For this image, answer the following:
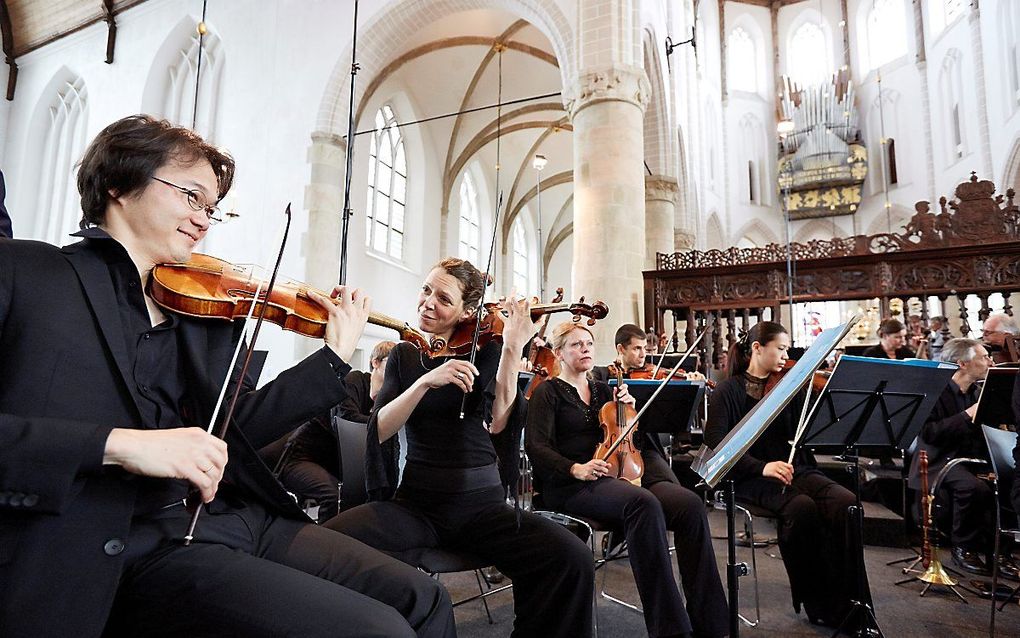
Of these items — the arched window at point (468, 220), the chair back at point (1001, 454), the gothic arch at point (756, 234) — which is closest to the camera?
the chair back at point (1001, 454)

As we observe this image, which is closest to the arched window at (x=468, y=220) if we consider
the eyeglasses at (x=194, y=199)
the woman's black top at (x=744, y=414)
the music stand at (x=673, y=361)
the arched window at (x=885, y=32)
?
the music stand at (x=673, y=361)

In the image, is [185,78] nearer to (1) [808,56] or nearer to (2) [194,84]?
(2) [194,84]

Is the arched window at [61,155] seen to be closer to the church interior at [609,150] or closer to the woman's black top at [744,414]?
the church interior at [609,150]

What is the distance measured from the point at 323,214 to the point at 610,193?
15.6 feet

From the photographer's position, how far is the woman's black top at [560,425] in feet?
10.3

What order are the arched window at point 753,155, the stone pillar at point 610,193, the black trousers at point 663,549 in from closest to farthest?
1. the black trousers at point 663,549
2. the stone pillar at point 610,193
3. the arched window at point 753,155

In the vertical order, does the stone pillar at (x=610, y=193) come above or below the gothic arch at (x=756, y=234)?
below

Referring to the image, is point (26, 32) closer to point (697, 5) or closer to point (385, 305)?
point (385, 305)

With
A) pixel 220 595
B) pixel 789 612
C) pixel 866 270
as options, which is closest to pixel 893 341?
pixel 866 270

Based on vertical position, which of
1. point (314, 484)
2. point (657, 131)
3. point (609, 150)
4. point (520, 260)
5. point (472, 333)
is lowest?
point (314, 484)

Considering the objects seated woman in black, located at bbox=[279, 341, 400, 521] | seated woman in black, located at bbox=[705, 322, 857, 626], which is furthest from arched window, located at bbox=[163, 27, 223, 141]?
seated woman in black, located at bbox=[705, 322, 857, 626]

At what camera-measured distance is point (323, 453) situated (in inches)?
161

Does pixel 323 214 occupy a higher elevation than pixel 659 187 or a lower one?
lower

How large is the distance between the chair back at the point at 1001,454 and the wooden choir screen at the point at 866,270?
16.8 feet
